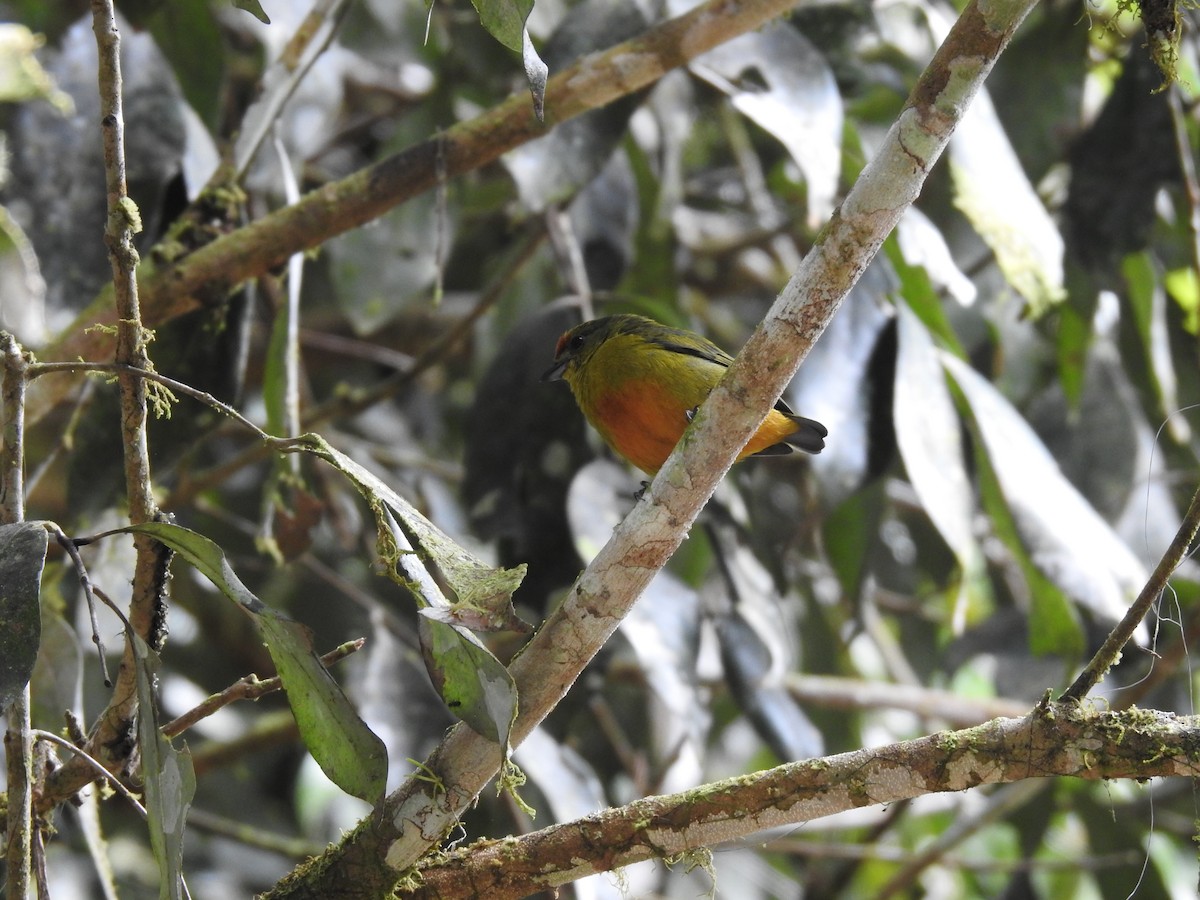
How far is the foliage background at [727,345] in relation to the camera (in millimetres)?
3283

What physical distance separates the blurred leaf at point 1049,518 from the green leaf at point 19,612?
243 cm

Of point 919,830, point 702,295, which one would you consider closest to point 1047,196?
point 702,295

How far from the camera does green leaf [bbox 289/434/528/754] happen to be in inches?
64.9

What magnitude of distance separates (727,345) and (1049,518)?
2589 millimetres

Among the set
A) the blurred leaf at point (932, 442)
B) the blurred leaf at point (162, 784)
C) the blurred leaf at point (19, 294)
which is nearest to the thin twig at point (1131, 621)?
the blurred leaf at point (162, 784)

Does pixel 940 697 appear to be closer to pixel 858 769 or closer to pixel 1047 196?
pixel 1047 196

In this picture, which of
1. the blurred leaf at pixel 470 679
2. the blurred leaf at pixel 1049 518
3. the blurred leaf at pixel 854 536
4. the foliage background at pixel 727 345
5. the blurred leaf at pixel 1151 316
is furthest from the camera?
the blurred leaf at pixel 1151 316

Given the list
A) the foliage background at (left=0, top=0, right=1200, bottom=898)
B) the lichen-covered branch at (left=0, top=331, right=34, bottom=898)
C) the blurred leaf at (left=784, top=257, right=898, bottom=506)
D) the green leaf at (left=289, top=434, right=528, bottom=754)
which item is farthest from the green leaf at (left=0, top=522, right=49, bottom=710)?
the blurred leaf at (left=784, top=257, right=898, bottom=506)

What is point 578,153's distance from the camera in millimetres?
3457

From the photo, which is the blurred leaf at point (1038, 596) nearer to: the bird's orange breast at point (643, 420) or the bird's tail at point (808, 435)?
the bird's tail at point (808, 435)

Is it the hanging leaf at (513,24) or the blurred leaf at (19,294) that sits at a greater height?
the blurred leaf at (19,294)

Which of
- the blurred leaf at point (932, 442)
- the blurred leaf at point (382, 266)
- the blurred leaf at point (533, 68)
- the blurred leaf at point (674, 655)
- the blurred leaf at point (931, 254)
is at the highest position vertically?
the blurred leaf at point (382, 266)

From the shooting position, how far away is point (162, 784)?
1.66 m

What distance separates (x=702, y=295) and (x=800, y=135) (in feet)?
9.54
